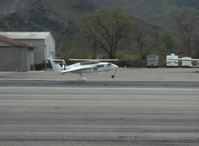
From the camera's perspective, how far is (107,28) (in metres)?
71.8

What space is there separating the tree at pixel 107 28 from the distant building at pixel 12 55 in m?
30.4

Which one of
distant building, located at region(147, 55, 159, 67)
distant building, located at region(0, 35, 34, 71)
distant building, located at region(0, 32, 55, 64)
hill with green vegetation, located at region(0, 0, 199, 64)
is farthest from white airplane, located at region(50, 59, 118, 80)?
hill with green vegetation, located at region(0, 0, 199, 64)

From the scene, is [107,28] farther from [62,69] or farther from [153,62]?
[62,69]

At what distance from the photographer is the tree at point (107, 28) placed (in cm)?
7081

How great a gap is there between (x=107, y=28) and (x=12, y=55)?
32265 mm

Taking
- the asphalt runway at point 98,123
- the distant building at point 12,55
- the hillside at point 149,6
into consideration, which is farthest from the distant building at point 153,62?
the hillside at point 149,6

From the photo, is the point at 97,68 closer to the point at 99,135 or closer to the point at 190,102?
the point at 190,102

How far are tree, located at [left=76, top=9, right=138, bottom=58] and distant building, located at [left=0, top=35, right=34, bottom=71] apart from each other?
99.7ft

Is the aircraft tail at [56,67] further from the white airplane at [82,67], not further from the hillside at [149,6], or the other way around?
the hillside at [149,6]

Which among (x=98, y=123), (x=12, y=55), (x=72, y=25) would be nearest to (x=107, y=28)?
(x=12, y=55)

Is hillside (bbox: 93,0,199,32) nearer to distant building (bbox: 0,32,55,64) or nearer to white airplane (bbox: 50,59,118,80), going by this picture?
distant building (bbox: 0,32,55,64)

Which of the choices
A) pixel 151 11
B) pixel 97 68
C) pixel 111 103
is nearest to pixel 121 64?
pixel 97 68

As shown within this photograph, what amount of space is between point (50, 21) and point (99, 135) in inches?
3947

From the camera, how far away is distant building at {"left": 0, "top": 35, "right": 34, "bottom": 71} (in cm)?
4231
